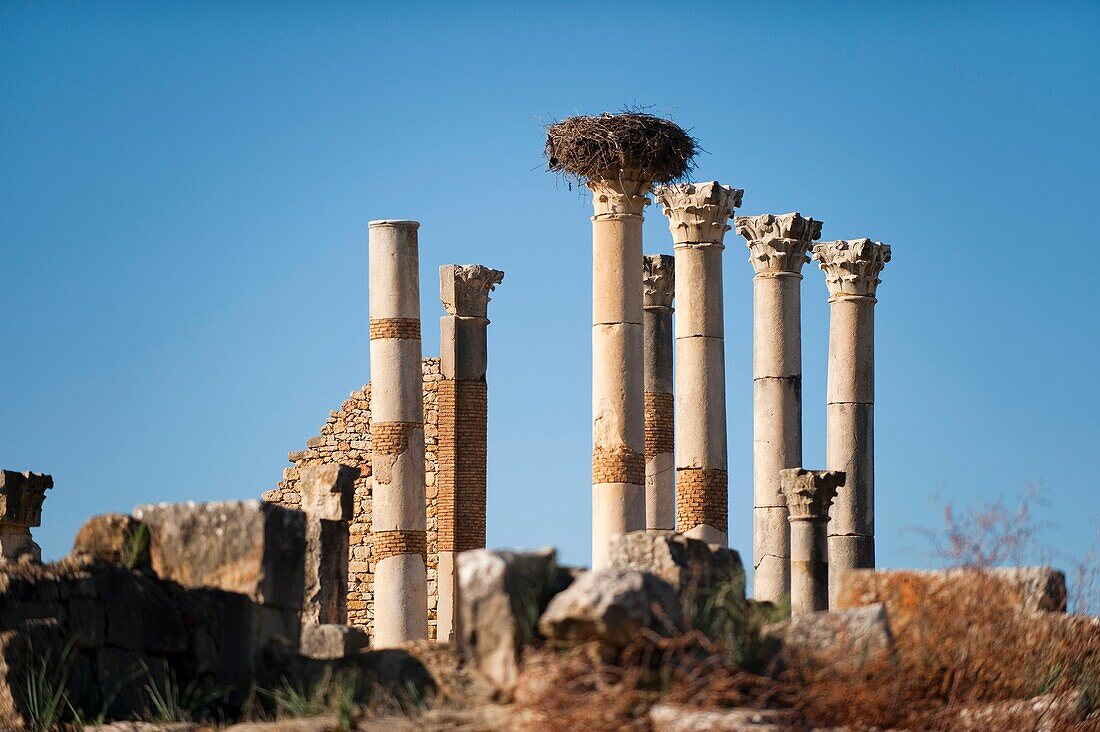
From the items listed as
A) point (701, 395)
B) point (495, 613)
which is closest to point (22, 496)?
point (701, 395)

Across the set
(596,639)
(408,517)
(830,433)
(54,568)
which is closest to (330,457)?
(408,517)

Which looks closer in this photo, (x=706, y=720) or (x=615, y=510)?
(x=706, y=720)

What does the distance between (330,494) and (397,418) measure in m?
8.11

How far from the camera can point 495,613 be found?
10.0 metres


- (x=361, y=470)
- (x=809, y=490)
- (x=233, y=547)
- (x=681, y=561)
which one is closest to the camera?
(x=681, y=561)

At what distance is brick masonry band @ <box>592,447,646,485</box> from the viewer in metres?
22.1

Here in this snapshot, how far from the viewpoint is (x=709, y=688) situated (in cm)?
990

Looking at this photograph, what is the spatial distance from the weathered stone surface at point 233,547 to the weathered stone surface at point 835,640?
3.27 meters

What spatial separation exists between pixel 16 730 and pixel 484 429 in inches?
614

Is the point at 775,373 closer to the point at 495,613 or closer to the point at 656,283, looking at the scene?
the point at 656,283

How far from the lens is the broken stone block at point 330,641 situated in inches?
497

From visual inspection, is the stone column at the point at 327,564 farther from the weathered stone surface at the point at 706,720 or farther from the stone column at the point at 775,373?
the stone column at the point at 775,373

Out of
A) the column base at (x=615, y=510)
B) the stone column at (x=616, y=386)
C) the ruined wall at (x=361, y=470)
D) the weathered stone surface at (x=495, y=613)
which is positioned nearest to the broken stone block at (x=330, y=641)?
the weathered stone surface at (x=495, y=613)

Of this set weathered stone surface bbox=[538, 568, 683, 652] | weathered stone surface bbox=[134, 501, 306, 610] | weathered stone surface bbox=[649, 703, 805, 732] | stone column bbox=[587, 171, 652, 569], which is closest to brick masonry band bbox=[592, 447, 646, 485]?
stone column bbox=[587, 171, 652, 569]
